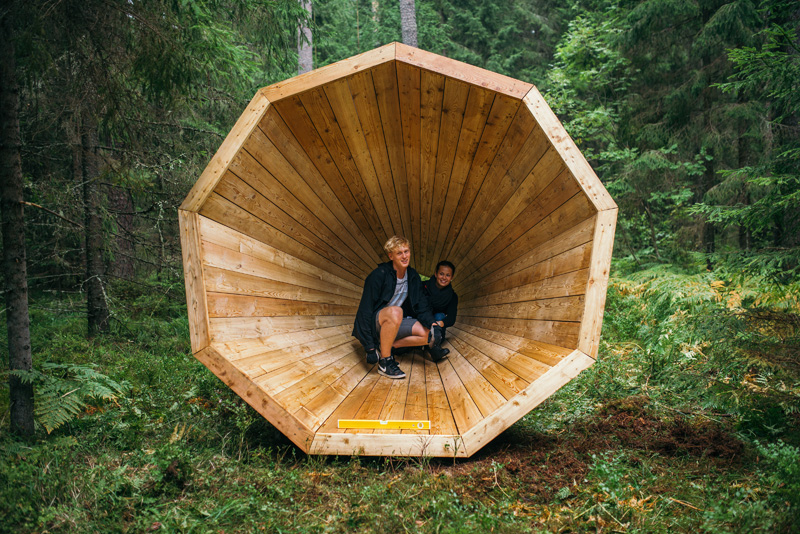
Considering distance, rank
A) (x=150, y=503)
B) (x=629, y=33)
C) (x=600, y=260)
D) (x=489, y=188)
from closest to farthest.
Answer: (x=150, y=503)
(x=600, y=260)
(x=489, y=188)
(x=629, y=33)

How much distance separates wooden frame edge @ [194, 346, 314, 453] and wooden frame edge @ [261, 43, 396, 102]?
6.15 ft

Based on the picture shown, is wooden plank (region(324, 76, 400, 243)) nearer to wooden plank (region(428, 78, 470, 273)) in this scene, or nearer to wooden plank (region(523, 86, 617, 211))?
wooden plank (region(428, 78, 470, 273))

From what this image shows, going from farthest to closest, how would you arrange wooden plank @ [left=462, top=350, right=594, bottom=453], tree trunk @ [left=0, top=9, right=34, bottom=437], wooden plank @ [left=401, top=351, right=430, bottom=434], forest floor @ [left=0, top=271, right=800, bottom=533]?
wooden plank @ [left=401, top=351, right=430, bottom=434], tree trunk @ [left=0, top=9, right=34, bottom=437], wooden plank @ [left=462, top=350, right=594, bottom=453], forest floor @ [left=0, top=271, right=800, bottom=533]

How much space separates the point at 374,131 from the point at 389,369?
7.06 feet

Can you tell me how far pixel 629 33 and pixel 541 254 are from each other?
8.09 metres

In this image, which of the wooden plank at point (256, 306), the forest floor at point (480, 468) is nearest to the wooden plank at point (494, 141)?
the wooden plank at point (256, 306)

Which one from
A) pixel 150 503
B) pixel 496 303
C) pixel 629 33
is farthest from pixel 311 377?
pixel 629 33

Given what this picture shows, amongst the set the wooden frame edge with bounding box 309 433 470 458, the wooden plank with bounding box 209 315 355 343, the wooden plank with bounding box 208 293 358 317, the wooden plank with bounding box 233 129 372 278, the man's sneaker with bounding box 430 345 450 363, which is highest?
the wooden plank with bounding box 233 129 372 278

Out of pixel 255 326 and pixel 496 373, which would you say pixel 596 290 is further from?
pixel 255 326

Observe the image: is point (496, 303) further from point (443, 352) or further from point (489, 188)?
point (489, 188)

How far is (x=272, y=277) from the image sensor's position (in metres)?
4.25

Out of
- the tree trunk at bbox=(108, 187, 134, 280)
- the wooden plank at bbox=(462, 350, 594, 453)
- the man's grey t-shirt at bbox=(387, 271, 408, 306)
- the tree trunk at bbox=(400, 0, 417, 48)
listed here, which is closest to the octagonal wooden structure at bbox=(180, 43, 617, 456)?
the wooden plank at bbox=(462, 350, 594, 453)

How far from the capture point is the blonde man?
15.0ft

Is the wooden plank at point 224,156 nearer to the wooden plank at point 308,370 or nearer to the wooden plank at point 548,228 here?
the wooden plank at point 308,370
